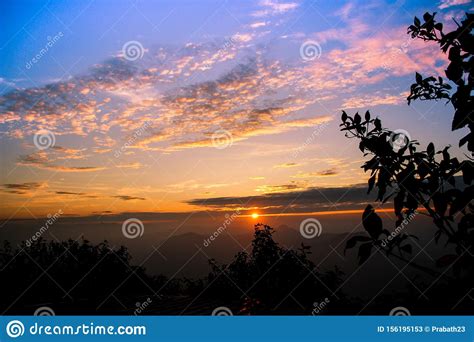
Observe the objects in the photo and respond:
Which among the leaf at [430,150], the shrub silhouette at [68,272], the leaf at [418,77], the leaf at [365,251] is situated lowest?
the leaf at [365,251]

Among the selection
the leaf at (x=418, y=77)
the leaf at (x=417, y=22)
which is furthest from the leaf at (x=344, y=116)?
the leaf at (x=417, y=22)

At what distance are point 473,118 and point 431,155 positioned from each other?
0.56 m

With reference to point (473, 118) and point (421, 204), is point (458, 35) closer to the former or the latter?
point (473, 118)

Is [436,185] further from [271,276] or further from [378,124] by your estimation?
[271,276]

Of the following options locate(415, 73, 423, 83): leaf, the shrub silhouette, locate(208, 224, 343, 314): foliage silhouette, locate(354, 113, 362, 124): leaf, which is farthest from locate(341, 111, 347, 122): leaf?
the shrub silhouette

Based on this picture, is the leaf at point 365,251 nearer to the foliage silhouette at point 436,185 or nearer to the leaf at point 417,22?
the foliage silhouette at point 436,185

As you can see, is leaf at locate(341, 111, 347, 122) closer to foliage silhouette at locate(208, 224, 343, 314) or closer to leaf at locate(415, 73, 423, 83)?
leaf at locate(415, 73, 423, 83)

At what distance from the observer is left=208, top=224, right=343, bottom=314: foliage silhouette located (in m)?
7.07

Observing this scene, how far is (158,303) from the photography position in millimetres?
5340

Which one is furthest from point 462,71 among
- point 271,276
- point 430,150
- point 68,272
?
point 68,272

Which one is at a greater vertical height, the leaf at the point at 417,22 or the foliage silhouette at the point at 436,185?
the leaf at the point at 417,22

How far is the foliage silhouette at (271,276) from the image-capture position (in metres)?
7.07

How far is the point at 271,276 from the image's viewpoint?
7.39 meters
